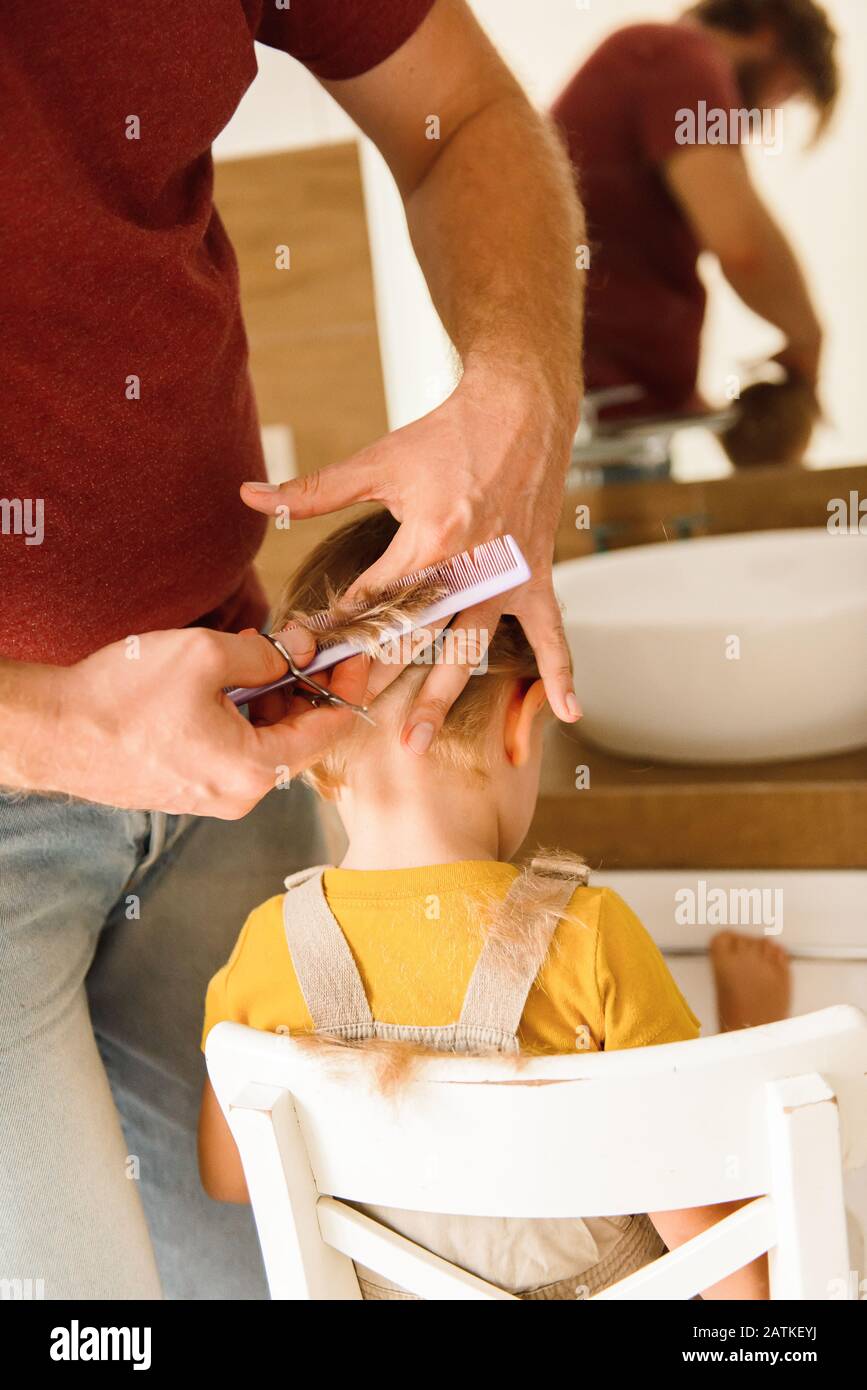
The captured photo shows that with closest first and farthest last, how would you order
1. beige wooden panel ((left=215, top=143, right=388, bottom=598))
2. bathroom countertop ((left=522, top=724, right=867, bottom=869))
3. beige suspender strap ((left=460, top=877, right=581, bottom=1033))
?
1. beige suspender strap ((left=460, top=877, right=581, bottom=1033))
2. bathroom countertop ((left=522, top=724, right=867, bottom=869))
3. beige wooden panel ((left=215, top=143, right=388, bottom=598))

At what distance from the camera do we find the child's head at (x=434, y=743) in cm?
73

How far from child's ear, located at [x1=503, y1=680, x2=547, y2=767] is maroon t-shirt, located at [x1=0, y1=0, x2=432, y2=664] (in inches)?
8.7

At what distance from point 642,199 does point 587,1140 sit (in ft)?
2.75

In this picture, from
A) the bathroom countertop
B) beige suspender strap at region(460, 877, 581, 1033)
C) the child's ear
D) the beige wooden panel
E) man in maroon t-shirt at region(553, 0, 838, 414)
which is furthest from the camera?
the beige wooden panel

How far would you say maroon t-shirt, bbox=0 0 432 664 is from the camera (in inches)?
23.4

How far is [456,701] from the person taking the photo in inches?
28.9

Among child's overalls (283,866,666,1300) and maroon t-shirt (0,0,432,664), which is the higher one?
maroon t-shirt (0,0,432,664)

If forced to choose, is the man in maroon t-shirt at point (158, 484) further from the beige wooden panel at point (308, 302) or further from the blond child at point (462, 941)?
the beige wooden panel at point (308, 302)

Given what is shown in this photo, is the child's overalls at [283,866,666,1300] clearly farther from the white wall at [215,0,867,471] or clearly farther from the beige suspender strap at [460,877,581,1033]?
the white wall at [215,0,867,471]

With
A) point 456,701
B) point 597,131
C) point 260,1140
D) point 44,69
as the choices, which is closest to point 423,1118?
point 260,1140

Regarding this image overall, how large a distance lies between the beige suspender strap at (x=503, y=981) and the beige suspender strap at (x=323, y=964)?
0.07 m

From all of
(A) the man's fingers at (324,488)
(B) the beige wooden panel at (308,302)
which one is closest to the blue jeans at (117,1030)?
(A) the man's fingers at (324,488)

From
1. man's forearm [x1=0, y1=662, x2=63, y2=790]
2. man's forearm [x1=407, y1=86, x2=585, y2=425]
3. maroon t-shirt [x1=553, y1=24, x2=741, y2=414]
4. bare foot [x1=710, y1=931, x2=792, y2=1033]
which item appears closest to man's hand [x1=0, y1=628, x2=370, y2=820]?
man's forearm [x1=0, y1=662, x2=63, y2=790]
